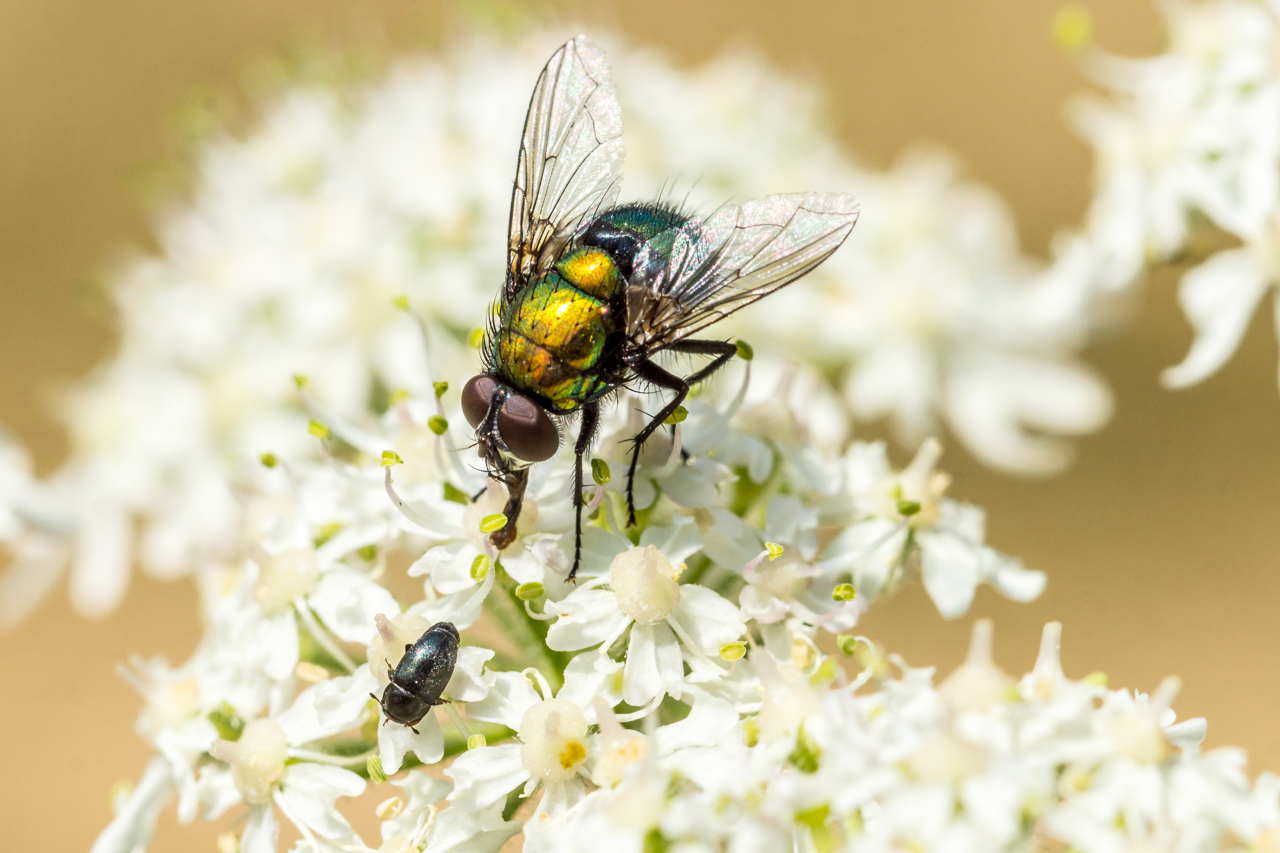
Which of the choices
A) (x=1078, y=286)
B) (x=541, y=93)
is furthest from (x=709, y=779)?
(x=1078, y=286)

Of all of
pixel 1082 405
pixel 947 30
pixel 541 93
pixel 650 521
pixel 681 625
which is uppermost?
pixel 947 30

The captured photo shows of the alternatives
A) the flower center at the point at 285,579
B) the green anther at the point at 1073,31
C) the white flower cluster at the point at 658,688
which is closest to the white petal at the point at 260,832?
the white flower cluster at the point at 658,688

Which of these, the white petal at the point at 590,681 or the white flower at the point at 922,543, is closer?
the white petal at the point at 590,681

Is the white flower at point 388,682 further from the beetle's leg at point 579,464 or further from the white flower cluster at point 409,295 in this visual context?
the white flower cluster at point 409,295

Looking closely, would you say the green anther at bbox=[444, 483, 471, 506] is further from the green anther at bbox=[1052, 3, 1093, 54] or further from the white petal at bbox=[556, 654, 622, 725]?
the green anther at bbox=[1052, 3, 1093, 54]

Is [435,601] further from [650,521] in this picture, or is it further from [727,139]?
[727,139]

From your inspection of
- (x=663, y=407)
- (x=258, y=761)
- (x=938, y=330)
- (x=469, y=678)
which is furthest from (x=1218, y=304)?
(x=258, y=761)

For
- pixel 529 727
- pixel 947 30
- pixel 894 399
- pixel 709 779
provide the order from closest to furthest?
pixel 709 779
pixel 529 727
pixel 894 399
pixel 947 30
